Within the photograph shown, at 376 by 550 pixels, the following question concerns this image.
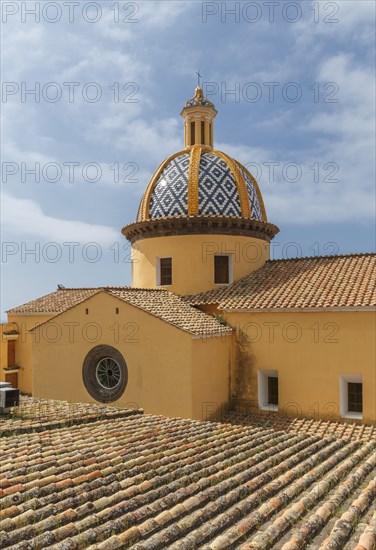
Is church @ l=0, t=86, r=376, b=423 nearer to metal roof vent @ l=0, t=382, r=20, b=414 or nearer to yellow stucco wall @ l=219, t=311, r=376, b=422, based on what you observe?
yellow stucco wall @ l=219, t=311, r=376, b=422

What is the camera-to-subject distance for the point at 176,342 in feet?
40.7

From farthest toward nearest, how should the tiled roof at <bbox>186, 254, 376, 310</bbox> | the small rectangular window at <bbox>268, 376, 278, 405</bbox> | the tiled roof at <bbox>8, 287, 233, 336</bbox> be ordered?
the small rectangular window at <bbox>268, 376, 278, 405</bbox>
the tiled roof at <bbox>186, 254, 376, 310</bbox>
the tiled roof at <bbox>8, 287, 233, 336</bbox>

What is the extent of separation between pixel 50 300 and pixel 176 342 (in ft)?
35.6

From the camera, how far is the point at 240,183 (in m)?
17.5

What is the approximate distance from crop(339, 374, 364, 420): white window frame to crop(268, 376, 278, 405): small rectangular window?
6.48 ft

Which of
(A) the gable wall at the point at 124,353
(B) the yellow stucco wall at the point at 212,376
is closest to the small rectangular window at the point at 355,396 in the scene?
(B) the yellow stucco wall at the point at 212,376

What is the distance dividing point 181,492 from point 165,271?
1210 centimetres

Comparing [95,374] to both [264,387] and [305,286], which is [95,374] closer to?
[264,387]

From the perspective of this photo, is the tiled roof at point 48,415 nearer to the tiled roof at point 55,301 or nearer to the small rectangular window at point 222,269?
the small rectangular window at point 222,269

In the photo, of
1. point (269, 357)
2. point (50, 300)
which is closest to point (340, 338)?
point (269, 357)

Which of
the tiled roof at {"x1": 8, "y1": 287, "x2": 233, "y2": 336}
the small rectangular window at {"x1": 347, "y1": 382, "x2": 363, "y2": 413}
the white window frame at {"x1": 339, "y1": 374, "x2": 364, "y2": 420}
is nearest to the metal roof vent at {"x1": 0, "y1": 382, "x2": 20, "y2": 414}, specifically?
the tiled roof at {"x1": 8, "y1": 287, "x2": 233, "y2": 336}

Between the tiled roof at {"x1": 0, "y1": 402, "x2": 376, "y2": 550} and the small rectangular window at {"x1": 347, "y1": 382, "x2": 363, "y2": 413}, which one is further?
the small rectangular window at {"x1": 347, "y1": 382, "x2": 363, "y2": 413}

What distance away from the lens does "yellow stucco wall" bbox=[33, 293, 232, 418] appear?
12.3 m

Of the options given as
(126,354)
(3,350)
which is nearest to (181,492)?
(126,354)
